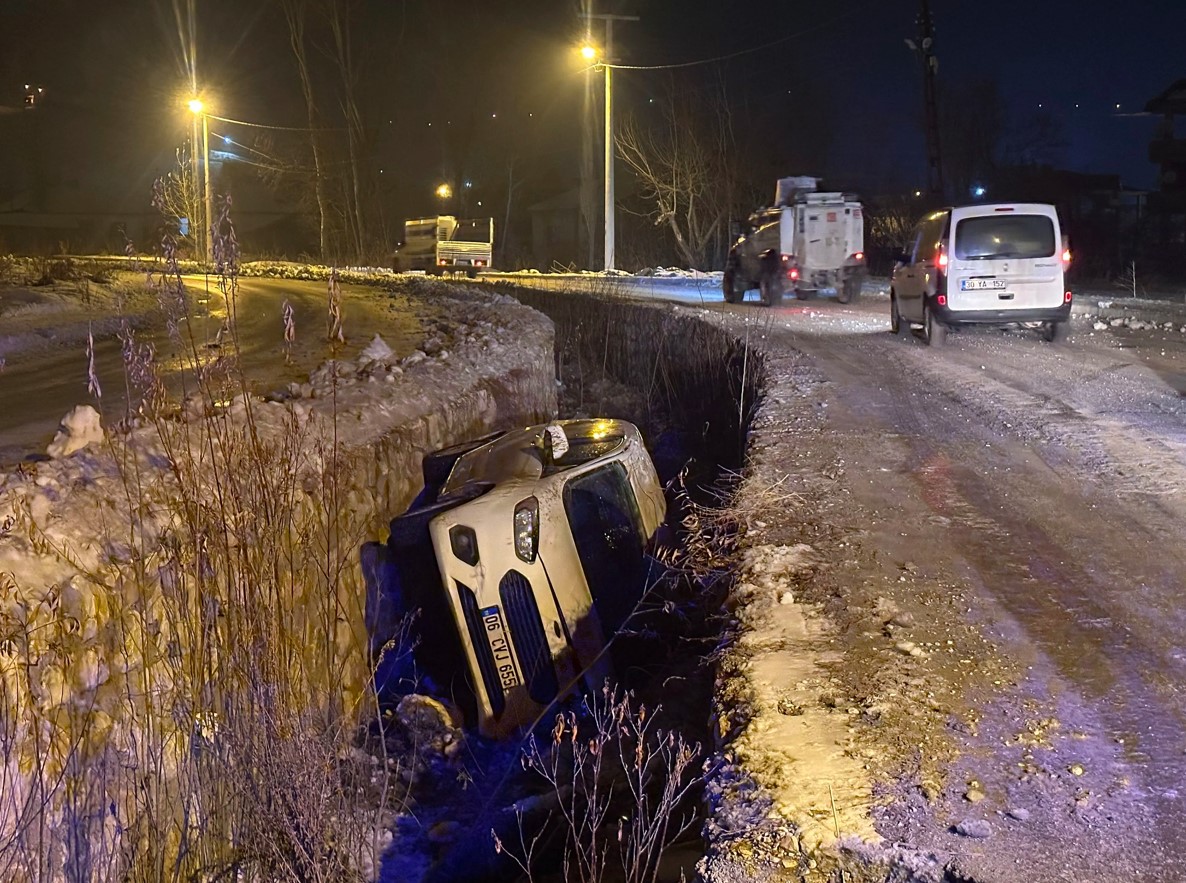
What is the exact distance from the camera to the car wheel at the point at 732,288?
23.8 m

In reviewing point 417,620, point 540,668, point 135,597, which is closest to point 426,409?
point 417,620

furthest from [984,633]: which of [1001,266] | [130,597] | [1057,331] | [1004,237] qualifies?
[1057,331]

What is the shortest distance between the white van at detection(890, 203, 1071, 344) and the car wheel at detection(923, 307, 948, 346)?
0.13 m

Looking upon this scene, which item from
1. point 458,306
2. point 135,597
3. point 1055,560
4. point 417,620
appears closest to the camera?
point 135,597

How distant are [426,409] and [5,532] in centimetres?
486

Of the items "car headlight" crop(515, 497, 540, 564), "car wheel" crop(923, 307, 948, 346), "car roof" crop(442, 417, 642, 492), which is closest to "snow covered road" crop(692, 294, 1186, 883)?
"car roof" crop(442, 417, 642, 492)

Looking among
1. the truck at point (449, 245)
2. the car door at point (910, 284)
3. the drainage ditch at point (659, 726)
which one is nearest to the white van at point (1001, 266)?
the car door at point (910, 284)

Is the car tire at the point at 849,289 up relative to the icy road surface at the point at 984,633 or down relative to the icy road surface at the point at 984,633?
up

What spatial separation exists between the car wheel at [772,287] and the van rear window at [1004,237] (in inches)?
322

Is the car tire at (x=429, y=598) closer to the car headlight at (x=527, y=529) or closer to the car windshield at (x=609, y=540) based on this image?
the car headlight at (x=527, y=529)

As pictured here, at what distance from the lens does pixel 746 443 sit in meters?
9.48

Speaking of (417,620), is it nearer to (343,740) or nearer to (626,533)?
(626,533)

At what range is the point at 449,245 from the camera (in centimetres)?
3778

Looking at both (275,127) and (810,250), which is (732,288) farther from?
(275,127)
